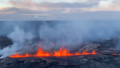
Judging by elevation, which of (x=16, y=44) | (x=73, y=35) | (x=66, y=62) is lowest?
(x=66, y=62)

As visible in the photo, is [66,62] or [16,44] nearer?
[66,62]

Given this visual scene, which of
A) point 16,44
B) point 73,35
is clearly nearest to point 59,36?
point 73,35

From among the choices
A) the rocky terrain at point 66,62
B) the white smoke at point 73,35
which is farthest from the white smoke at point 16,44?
the white smoke at point 73,35

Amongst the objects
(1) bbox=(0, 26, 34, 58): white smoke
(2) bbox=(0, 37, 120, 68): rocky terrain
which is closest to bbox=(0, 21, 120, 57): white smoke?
Answer: (1) bbox=(0, 26, 34, 58): white smoke

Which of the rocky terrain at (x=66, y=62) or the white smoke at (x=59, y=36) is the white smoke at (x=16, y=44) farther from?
the rocky terrain at (x=66, y=62)

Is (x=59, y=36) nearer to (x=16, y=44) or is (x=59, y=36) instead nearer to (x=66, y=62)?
(x=16, y=44)

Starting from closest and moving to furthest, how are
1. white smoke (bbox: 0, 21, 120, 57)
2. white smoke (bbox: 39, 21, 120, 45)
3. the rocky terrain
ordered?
the rocky terrain, white smoke (bbox: 0, 21, 120, 57), white smoke (bbox: 39, 21, 120, 45)

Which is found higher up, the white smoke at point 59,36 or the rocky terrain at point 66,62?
the white smoke at point 59,36

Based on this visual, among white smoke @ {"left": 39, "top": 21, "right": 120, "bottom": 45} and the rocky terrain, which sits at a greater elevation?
white smoke @ {"left": 39, "top": 21, "right": 120, "bottom": 45}

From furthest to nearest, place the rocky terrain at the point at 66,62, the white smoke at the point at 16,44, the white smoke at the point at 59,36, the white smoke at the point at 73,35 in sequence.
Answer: the white smoke at the point at 73,35 < the white smoke at the point at 59,36 < the white smoke at the point at 16,44 < the rocky terrain at the point at 66,62

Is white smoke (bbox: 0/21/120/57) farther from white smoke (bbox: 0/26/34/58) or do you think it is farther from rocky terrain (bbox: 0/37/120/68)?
rocky terrain (bbox: 0/37/120/68)

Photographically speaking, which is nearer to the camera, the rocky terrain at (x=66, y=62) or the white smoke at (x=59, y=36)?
the rocky terrain at (x=66, y=62)

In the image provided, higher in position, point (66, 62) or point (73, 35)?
point (73, 35)
